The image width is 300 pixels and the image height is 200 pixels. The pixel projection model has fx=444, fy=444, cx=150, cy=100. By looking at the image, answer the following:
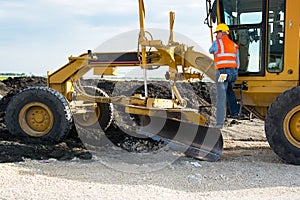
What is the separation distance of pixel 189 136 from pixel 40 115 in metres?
2.82

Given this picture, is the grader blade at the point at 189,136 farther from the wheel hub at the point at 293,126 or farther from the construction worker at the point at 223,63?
the wheel hub at the point at 293,126

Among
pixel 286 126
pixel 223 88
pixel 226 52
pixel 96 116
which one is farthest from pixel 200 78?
pixel 96 116

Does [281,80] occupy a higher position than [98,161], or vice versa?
[281,80]

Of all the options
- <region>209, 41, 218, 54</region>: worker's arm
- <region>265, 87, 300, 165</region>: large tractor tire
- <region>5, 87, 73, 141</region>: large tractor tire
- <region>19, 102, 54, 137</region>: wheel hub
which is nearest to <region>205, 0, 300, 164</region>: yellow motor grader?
<region>265, 87, 300, 165</region>: large tractor tire

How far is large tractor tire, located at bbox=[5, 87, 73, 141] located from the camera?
8.11m

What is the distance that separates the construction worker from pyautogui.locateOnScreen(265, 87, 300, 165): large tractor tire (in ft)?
2.83

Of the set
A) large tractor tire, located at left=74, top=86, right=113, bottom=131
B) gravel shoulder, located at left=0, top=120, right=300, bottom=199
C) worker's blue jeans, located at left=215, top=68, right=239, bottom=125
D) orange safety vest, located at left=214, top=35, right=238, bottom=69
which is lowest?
gravel shoulder, located at left=0, top=120, right=300, bottom=199

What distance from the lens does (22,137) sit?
8273 mm

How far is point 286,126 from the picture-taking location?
6715 millimetres

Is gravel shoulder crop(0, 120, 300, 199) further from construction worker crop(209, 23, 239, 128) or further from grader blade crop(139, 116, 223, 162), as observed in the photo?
construction worker crop(209, 23, 239, 128)

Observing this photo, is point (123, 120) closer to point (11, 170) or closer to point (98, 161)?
point (98, 161)

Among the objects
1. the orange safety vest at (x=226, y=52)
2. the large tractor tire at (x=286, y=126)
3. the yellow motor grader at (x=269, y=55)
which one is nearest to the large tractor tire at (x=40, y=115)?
the orange safety vest at (x=226, y=52)

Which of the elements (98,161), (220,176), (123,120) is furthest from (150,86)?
(220,176)

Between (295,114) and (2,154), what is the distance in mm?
4575
